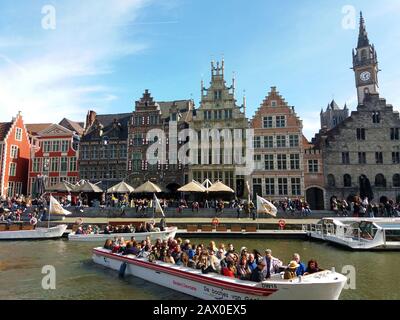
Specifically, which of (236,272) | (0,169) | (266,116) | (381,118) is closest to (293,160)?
(266,116)

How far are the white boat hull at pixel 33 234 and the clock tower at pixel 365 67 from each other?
221 feet

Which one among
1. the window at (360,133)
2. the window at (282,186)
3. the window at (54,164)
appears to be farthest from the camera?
the window at (54,164)

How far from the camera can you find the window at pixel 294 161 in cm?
3962

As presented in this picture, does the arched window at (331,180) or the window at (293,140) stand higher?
the window at (293,140)

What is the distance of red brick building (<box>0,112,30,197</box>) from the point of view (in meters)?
46.7

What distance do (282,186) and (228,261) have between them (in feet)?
97.1

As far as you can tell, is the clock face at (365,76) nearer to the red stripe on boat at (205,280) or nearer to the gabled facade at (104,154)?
the gabled facade at (104,154)

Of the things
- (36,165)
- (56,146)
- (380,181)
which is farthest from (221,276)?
(36,165)

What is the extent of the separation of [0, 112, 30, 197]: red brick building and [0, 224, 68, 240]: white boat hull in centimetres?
2271

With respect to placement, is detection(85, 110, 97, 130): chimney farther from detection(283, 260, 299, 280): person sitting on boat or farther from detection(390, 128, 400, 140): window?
detection(283, 260, 299, 280): person sitting on boat

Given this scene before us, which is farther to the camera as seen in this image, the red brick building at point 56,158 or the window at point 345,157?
the red brick building at point 56,158

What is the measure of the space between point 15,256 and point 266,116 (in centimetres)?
3156

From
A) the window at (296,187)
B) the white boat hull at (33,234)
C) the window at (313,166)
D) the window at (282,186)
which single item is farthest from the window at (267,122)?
the white boat hull at (33,234)

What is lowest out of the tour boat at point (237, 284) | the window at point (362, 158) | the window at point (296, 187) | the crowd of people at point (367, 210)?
the tour boat at point (237, 284)
